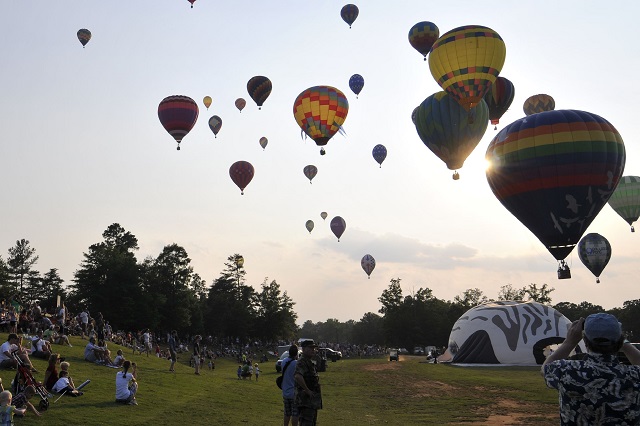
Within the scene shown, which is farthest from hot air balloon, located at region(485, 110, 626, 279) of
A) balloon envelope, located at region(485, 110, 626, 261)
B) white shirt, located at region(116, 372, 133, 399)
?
white shirt, located at region(116, 372, 133, 399)

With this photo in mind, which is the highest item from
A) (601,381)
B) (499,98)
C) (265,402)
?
(499,98)

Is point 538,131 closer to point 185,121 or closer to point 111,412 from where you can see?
point 111,412

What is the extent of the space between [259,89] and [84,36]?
15.6m

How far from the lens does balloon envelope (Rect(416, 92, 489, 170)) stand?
117 feet

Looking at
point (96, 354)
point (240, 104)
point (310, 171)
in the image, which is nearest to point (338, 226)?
point (310, 171)

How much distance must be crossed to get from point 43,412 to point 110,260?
7215 centimetres

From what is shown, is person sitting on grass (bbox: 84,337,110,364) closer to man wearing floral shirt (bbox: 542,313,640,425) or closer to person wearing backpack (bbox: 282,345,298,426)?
person wearing backpack (bbox: 282,345,298,426)

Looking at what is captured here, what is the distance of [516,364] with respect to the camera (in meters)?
52.8

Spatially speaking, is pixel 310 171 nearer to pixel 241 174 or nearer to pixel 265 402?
pixel 241 174

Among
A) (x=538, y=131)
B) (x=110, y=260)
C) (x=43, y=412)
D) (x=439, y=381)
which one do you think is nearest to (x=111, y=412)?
(x=43, y=412)

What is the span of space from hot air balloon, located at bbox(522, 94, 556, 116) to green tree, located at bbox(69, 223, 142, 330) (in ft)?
179

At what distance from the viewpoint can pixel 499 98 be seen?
132ft

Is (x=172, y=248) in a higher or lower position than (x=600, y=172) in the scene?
higher

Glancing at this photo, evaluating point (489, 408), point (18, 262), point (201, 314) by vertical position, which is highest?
point (18, 262)
